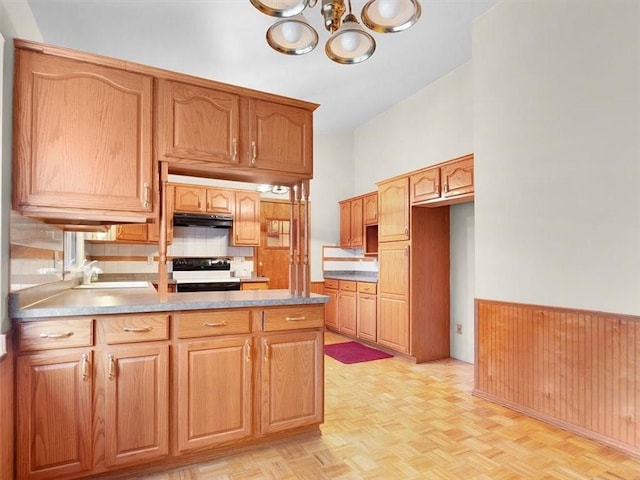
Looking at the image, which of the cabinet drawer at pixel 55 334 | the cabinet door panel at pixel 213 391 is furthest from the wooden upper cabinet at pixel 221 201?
the cabinet drawer at pixel 55 334

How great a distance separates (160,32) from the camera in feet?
10.4

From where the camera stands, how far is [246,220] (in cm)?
566

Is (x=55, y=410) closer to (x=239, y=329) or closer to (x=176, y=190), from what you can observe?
(x=239, y=329)

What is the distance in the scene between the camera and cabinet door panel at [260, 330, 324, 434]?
2236 mm

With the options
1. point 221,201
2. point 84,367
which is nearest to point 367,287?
point 221,201

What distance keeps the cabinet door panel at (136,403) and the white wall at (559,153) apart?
262 cm

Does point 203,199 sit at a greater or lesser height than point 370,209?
greater

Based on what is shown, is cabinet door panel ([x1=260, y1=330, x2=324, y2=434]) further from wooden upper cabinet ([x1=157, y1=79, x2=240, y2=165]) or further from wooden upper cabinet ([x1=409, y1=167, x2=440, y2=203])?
wooden upper cabinet ([x1=409, y1=167, x2=440, y2=203])

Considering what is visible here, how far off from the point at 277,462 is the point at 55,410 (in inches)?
46.5

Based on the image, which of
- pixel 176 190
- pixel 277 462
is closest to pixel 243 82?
pixel 176 190

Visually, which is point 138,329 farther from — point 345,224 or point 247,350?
point 345,224

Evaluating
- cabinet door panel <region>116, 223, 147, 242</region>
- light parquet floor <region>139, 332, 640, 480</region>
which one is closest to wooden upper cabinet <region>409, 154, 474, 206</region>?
light parquet floor <region>139, 332, 640, 480</region>

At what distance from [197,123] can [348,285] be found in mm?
3594

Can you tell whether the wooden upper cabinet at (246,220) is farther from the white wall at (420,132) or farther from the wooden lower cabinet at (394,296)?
the wooden lower cabinet at (394,296)
